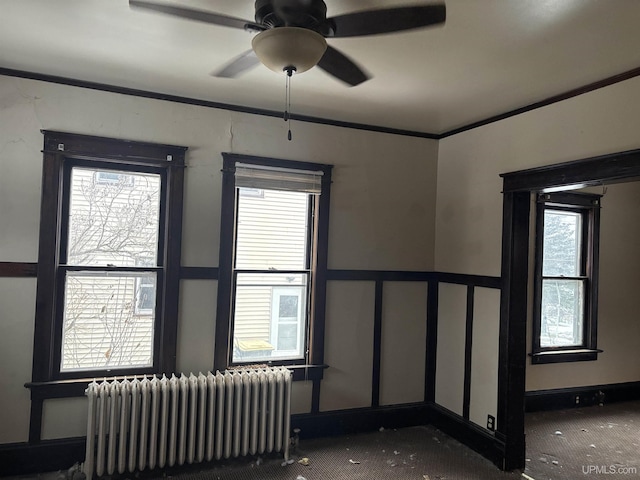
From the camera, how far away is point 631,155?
2.59 metres

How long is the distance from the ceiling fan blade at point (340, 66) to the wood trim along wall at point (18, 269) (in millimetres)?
2380

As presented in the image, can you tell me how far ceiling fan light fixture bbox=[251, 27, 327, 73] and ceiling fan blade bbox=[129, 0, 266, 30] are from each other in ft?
0.63

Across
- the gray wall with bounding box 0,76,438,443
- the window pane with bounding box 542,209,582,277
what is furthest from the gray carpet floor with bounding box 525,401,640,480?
the window pane with bounding box 542,209,582,277

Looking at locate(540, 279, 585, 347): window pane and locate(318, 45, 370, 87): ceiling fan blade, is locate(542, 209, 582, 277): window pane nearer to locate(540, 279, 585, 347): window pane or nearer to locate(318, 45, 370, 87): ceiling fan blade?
locate(540, 279, 585, 347): window pane

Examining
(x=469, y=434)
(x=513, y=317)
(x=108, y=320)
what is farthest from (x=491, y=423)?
(x=108, y=320)

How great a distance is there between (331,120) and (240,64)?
5.17ft

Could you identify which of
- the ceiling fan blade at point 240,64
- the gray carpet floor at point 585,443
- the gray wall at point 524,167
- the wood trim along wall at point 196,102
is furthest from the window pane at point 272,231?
the gray carpet floor at point 585,443

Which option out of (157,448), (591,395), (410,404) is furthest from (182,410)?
(591,395)

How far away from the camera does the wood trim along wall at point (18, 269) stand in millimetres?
3059

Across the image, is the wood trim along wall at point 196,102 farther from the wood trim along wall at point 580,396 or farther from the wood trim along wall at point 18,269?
the wood trim along wall at point 580,396

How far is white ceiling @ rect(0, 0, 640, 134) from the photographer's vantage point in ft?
6.98

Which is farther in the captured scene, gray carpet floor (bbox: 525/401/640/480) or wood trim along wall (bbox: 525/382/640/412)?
wood trim along wall (bbox: 525/382/640/412)

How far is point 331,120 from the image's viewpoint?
392cm

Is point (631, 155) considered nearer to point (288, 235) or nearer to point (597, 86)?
point (597, 86)
